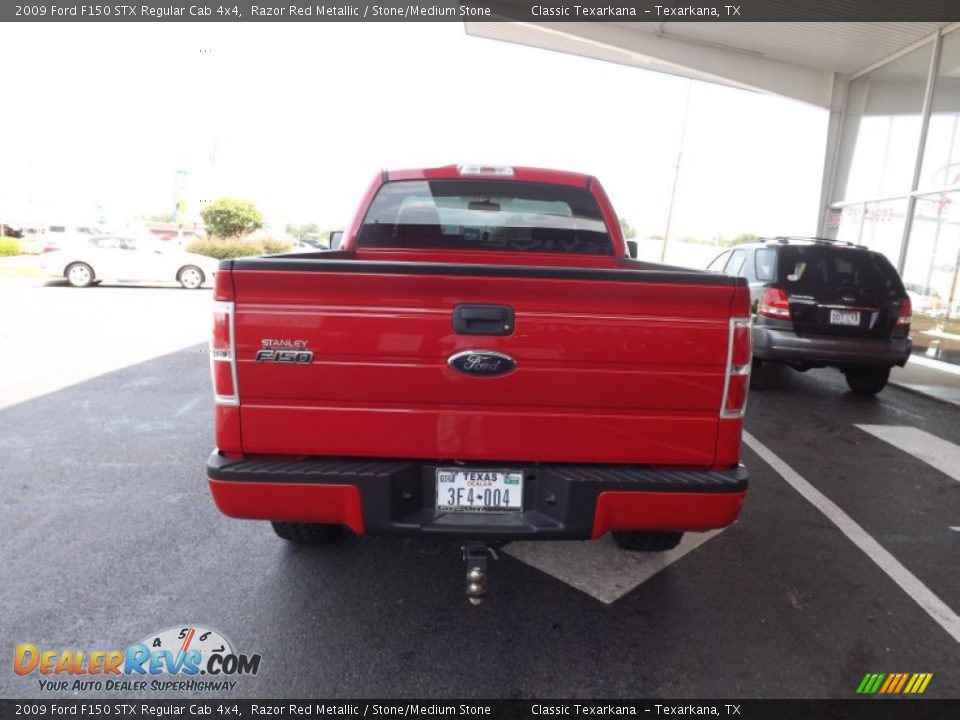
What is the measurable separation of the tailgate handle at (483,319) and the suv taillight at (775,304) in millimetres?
5859

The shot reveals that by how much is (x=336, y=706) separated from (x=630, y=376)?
160cm

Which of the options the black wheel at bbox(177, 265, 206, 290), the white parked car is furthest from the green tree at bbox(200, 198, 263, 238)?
the black wheel at bbox(177, 265, 206, 290)

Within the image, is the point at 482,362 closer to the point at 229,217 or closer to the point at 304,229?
the point at 229,217

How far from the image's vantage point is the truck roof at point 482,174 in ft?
13.7

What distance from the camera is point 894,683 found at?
2.46m

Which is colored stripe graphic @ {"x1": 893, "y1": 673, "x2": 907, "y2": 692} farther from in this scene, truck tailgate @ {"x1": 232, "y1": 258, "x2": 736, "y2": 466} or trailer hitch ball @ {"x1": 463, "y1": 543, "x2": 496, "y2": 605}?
trailer hitch ball @ {"x1": 463, "y1": 543, "x2": 496, "y2": 605}

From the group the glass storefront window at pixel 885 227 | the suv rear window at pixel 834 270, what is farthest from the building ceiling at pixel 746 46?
the suv rear window at pixel 834 270

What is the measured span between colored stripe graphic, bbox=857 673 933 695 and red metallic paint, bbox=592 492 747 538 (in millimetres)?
844

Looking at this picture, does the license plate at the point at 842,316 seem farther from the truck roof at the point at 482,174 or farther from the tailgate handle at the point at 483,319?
the tailgate handle at the point at 483,319

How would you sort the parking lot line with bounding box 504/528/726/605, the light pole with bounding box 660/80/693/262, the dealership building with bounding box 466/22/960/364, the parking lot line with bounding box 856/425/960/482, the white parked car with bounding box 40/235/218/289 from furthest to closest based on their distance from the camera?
the light pole with bounding box 660/80/693/262 < the white parked car with bounding box 40/235/218/289 < the dealership building with bounding box 466/22/960/364 < the parking lot line with bounding box 856/425/960/482 < the parking lot line with bounding box 504/528/726/605

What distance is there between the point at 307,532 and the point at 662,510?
5.92 ft

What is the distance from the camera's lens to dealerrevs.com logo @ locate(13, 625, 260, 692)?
7.74 feet

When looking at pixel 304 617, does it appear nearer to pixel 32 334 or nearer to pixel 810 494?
pixel 810 494

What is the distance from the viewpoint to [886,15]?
34.2 ft
